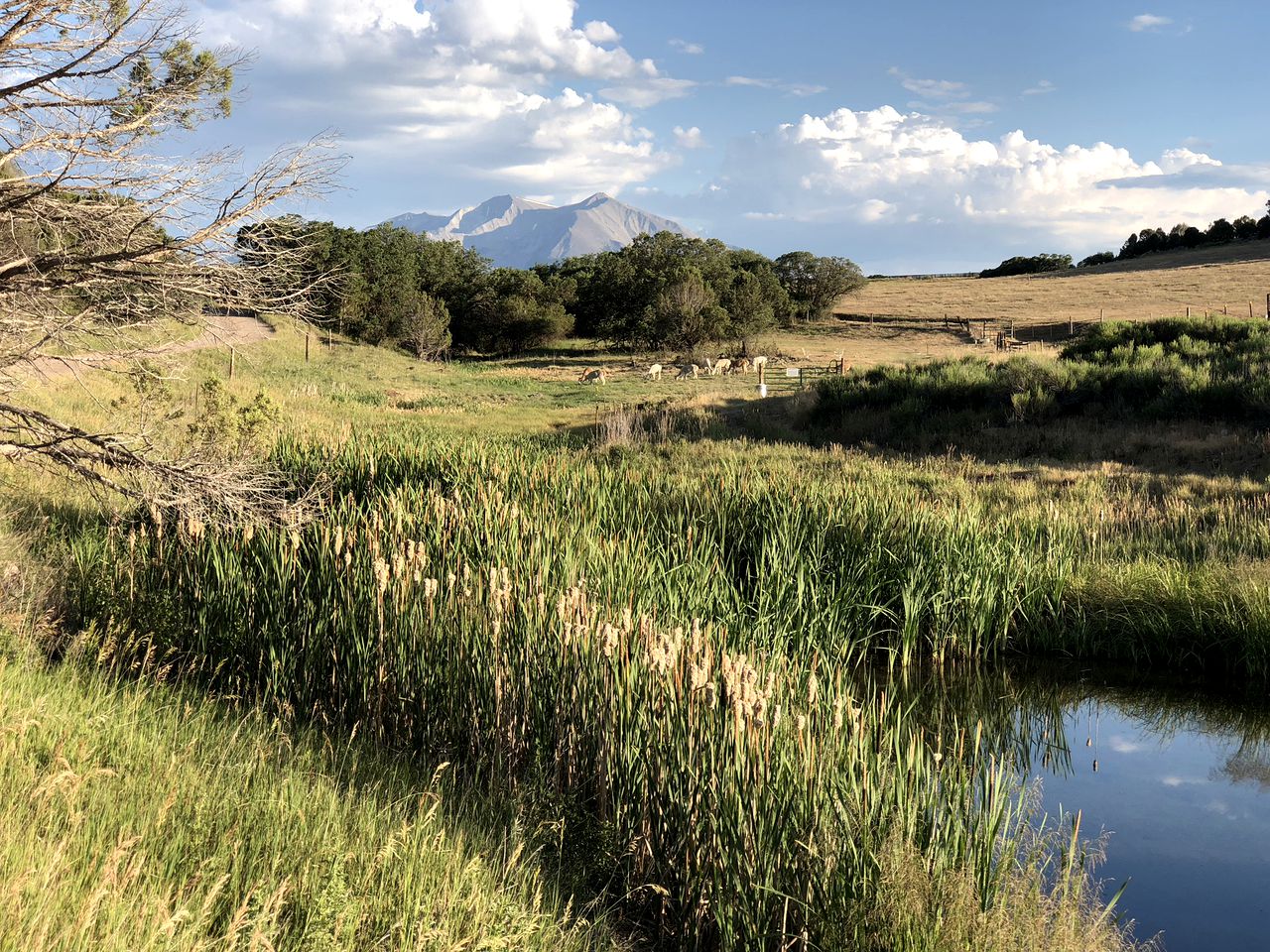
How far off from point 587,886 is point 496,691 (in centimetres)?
127

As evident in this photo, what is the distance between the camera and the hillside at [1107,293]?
5097 centimetres

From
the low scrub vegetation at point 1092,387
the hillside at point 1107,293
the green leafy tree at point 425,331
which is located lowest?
the low scrub vegetation at point 1092,387

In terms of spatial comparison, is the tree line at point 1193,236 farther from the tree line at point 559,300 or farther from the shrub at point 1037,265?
the tree line at point 559,300

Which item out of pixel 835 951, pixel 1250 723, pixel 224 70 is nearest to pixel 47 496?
pixel 224 70

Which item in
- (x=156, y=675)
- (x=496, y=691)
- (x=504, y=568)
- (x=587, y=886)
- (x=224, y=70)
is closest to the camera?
(x=587, y=886)

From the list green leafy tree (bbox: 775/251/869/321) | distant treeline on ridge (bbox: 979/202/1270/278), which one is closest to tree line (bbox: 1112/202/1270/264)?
distant treeline on ridge (bbox: 979/202/1270/278)

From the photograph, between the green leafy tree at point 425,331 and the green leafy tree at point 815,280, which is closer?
the green leafy tree at point 425,331

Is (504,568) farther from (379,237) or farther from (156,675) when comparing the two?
(379,237)

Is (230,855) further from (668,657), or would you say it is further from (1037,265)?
(1037,265)

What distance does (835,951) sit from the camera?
3658 mm

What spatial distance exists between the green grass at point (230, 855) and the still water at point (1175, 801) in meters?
3.61

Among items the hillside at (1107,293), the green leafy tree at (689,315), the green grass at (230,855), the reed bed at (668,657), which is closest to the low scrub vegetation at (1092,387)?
the reed bed at (668,657)

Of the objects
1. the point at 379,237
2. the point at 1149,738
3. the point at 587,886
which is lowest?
the point at 1149,738

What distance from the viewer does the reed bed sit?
395cm
